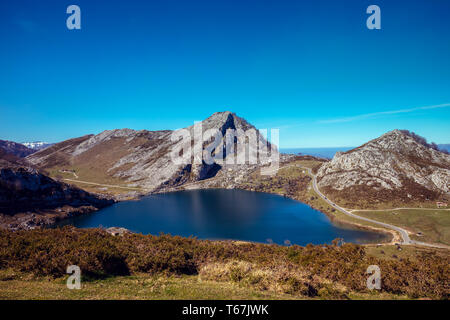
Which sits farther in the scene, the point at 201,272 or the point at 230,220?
the point at 230,220

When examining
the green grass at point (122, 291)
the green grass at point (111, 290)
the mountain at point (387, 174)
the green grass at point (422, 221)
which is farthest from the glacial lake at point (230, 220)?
the green grass at point (111, 290)

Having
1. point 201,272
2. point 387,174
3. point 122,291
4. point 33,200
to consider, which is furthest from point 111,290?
point 387,174

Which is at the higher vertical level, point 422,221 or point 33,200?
point 33,200

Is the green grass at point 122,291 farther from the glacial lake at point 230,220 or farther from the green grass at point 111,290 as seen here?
the glacial lake at point 230,220

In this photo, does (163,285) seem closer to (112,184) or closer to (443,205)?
(443,205)

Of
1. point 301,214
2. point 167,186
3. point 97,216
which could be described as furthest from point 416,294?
point 167,186

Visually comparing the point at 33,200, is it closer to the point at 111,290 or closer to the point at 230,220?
the point at 230,220
